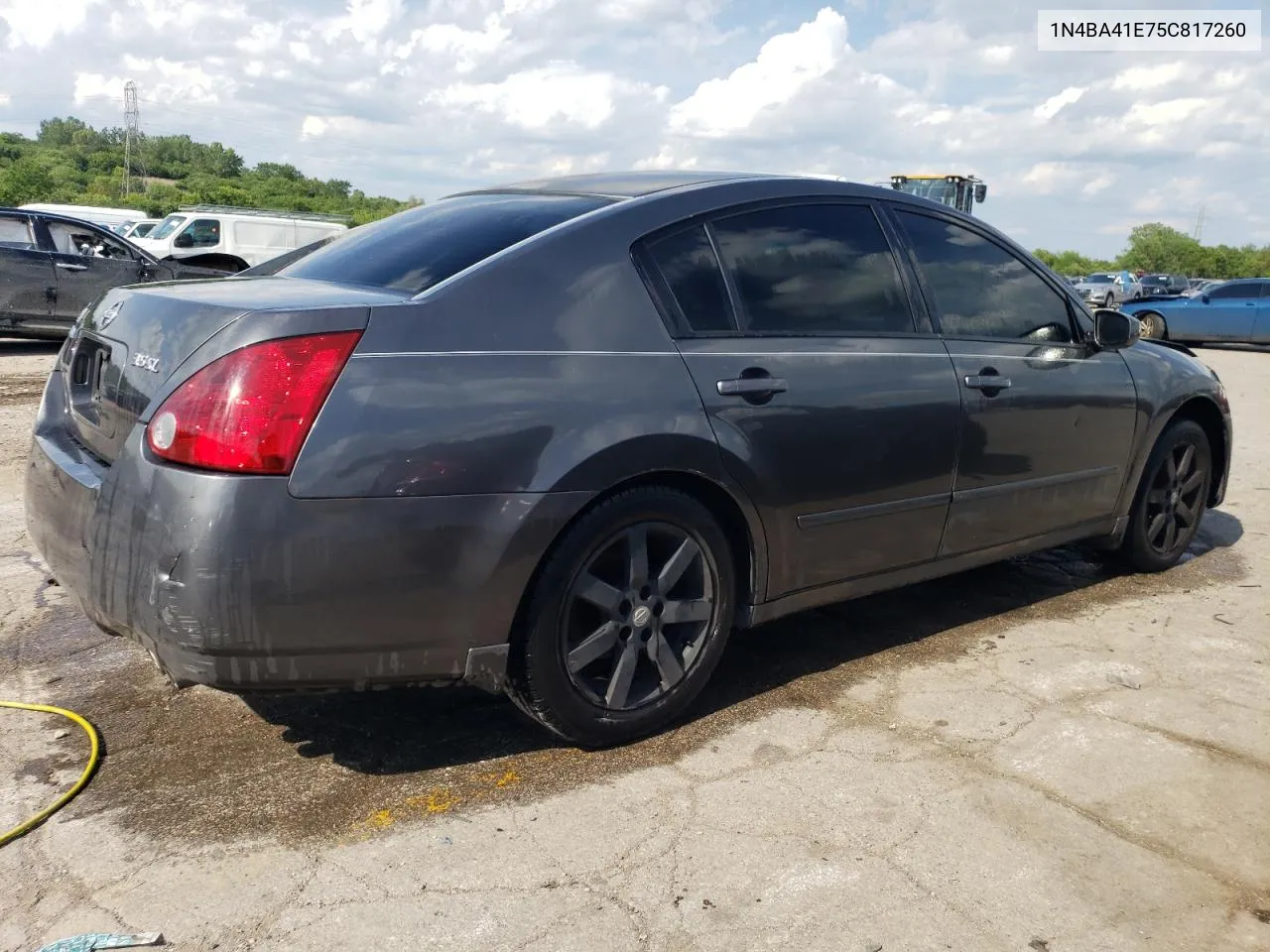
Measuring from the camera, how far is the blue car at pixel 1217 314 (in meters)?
21.2

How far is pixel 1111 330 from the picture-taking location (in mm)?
4695

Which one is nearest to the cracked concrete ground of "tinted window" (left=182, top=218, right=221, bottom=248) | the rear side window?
the rear side window

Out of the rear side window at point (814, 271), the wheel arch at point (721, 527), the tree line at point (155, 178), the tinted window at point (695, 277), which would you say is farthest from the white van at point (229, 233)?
the tree line at point (155, 178)

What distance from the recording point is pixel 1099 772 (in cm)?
321

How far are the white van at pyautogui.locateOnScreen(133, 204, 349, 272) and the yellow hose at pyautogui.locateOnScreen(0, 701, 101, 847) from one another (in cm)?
1894

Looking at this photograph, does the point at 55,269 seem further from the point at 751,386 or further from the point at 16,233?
the point at 751,386

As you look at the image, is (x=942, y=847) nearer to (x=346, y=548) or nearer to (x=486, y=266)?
(x=346, y=548)

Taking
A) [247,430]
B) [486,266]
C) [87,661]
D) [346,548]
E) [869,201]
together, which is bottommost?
[87,661]

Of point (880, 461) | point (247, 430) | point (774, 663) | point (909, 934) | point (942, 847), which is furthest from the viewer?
point (774, 663)

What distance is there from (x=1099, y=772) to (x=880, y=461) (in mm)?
1134

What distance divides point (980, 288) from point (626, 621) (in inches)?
81.6

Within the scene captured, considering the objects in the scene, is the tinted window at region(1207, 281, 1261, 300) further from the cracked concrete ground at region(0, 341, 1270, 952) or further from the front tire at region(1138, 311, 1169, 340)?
the cracked concrete ground at region(0, 341, 1270, 952)

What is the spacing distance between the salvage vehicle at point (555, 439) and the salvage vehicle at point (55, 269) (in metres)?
10.2

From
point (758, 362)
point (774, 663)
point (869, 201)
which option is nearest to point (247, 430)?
point (758, 362)
